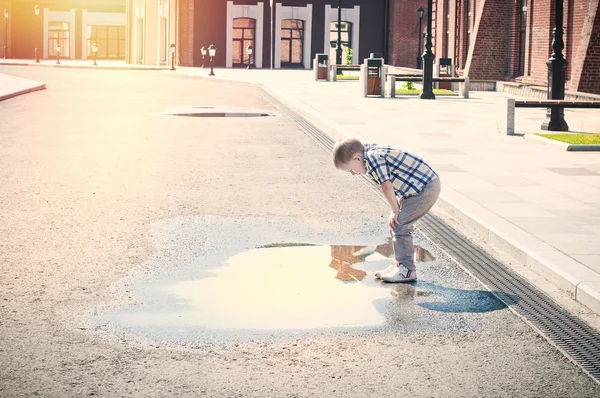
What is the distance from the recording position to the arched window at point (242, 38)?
216 ft

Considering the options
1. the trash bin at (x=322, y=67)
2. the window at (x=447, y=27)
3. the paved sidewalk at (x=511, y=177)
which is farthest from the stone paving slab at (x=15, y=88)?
the window at (x=447, y=27)

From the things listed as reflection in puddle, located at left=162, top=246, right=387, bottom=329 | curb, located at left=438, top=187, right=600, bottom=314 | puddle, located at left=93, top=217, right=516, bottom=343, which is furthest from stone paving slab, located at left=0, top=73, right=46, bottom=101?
reflection in puddle, located at left=162, top=246, right=387, bottom=329

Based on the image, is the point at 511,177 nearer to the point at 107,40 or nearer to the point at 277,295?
the point at 277,295

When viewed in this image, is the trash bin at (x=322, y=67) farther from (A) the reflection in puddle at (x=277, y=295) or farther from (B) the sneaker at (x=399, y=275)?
(B) the sneaker at (x=399, y=275)

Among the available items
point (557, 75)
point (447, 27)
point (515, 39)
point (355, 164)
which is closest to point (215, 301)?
point (355, 164)

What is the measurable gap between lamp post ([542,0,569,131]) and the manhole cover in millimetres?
6772

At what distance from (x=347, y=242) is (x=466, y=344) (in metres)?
2.93

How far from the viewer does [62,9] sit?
85250mm

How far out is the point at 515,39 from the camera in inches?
1337

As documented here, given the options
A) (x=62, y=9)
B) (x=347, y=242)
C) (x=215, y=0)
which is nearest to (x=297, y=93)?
(x=347, y=242)

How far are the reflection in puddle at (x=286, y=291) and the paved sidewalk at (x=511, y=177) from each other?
1.03 m

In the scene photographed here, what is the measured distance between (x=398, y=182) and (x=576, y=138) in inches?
388

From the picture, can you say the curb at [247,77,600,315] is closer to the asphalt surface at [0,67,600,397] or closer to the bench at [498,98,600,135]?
the asphalt surface at [0,67,600,397]

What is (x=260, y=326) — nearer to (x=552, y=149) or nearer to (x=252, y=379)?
(x=252, y=379)
